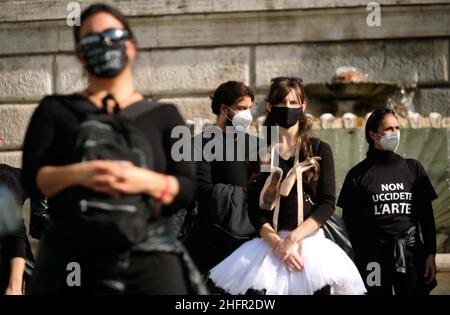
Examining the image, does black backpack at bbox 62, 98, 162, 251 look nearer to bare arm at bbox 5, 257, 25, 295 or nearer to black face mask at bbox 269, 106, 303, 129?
black face mask at bbox 269, 106, 303, 129

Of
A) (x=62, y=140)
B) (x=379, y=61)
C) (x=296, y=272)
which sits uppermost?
(x=379, y=61)

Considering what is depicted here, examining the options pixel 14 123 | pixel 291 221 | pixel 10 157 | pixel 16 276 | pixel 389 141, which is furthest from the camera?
pixel 14 123

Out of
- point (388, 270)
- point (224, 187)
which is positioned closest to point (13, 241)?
point (224, 187)

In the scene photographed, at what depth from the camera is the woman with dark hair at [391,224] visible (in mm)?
5805

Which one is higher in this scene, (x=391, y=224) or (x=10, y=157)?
(x=10, y=157)

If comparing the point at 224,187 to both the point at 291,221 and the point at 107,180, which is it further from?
the point at 107,180

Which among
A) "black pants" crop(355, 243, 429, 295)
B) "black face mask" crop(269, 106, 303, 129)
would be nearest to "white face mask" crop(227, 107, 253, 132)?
"black face mask" crop(269, 106, 303, 129)

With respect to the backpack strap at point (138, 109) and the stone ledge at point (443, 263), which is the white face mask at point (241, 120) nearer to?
the backpack strap at point (138, 109)

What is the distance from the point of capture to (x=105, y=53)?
3154mm

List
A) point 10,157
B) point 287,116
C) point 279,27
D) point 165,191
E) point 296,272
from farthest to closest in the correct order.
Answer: point 279,27 < point 10,157 < point 287,116 < point 296,272 < point 165,191

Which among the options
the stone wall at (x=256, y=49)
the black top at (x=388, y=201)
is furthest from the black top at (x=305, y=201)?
the stone wall at (x=256, y=49)

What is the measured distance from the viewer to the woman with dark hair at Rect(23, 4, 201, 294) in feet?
9.77

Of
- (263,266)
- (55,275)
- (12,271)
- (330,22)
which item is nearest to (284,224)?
(263,266)

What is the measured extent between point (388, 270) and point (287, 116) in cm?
137
